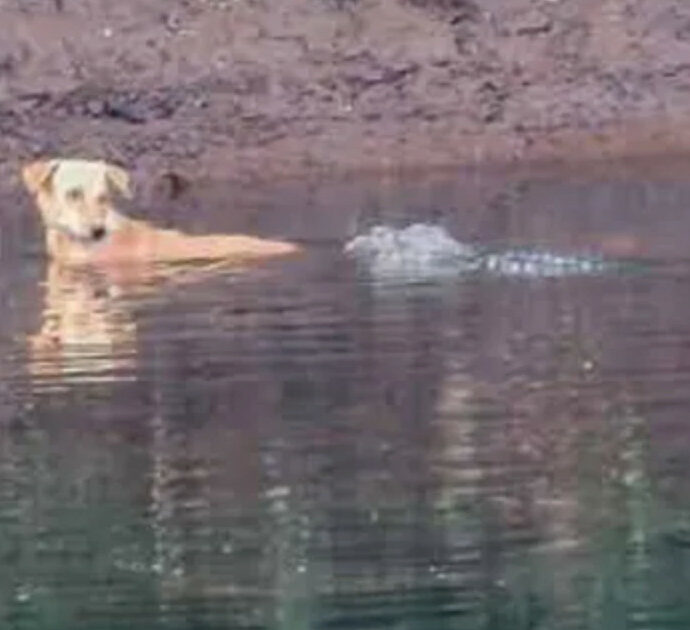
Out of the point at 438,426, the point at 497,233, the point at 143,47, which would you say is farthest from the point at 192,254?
the point at 143,47

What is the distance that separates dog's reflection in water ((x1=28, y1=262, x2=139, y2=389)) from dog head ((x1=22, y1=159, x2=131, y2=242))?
324 millimetres

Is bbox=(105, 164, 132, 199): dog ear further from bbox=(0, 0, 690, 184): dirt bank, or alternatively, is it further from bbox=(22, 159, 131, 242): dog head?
bbox=(0, 0, 690, 184): dirt bank

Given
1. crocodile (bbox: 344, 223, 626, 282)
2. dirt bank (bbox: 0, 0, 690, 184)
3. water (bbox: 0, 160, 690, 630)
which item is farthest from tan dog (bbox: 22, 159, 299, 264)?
dirt bank (bbox: 0, 0, 690, 184)

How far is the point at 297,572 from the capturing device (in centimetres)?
977

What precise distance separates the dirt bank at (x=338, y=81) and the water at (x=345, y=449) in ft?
23.8

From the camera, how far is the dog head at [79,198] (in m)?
18.7

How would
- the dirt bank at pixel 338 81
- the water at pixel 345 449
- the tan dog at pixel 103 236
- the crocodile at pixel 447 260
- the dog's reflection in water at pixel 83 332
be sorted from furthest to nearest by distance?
the dirt bank at pixel 338 81 < the tan dog at pixel 103 236 < the crocodile at pixel 447 260 < the dog's reflection in water at pixel 83 332 < the water at pixel 345 449

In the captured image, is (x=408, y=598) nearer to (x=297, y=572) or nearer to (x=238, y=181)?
(x=297, y=572)

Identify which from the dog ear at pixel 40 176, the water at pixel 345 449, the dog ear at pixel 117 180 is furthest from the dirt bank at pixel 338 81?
the water at pixel 345 449

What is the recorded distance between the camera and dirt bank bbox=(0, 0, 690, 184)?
84.7 ft

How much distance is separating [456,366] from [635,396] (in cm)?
113

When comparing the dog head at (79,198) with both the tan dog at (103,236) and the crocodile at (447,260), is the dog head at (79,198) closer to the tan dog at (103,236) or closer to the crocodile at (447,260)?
the tan dog at (103,236)

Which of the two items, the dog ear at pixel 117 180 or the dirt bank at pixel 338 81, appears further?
the dirt bank at pixel 338 81

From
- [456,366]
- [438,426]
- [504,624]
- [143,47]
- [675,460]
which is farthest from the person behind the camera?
[143,47]
